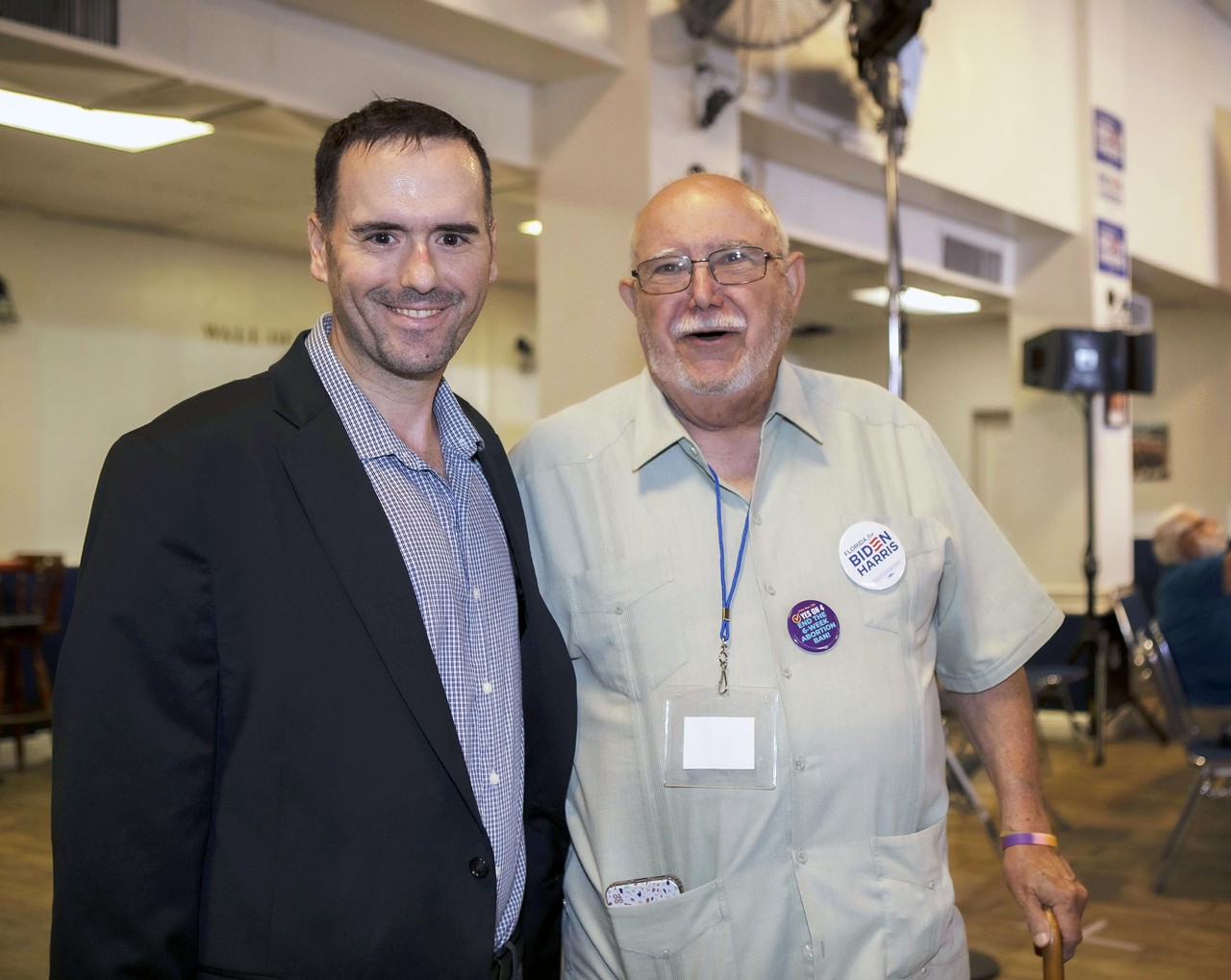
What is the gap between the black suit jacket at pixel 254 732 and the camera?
113 centimetres

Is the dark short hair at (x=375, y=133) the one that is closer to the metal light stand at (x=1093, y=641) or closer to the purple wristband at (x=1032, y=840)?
the purple wristband at (x=1032, y=840)

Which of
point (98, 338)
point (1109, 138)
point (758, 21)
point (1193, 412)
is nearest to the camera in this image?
point (758, 21)

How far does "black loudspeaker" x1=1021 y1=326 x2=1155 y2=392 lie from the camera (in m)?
7.09

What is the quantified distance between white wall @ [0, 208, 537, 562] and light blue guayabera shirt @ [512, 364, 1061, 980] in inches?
278

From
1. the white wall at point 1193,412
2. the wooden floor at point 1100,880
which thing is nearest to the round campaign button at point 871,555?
the wooden floor at point 1100,880

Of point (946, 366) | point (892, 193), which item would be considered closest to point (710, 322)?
point (892, 193)

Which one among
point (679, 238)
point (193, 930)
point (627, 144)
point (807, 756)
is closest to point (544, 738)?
point (807, 756)

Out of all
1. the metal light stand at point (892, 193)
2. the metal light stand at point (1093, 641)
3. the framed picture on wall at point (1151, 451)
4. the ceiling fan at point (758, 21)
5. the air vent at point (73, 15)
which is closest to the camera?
the air vent at point (73, 15)

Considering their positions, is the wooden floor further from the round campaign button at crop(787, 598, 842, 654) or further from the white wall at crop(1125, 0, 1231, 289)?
the white wall at crop(1125, 0, 1231, 289)

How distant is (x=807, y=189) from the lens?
20.5 ft

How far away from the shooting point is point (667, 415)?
178cm

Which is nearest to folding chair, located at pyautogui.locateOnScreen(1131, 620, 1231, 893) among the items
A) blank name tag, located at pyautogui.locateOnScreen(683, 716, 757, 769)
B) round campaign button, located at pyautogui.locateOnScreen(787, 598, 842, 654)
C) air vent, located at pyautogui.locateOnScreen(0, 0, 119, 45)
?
round campaign button, located at pyautogui.locateOnScreen(787, 598, 842, 654)

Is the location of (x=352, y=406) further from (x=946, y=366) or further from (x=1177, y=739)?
(x=946, y=366)

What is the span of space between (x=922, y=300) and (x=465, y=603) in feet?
28.1
